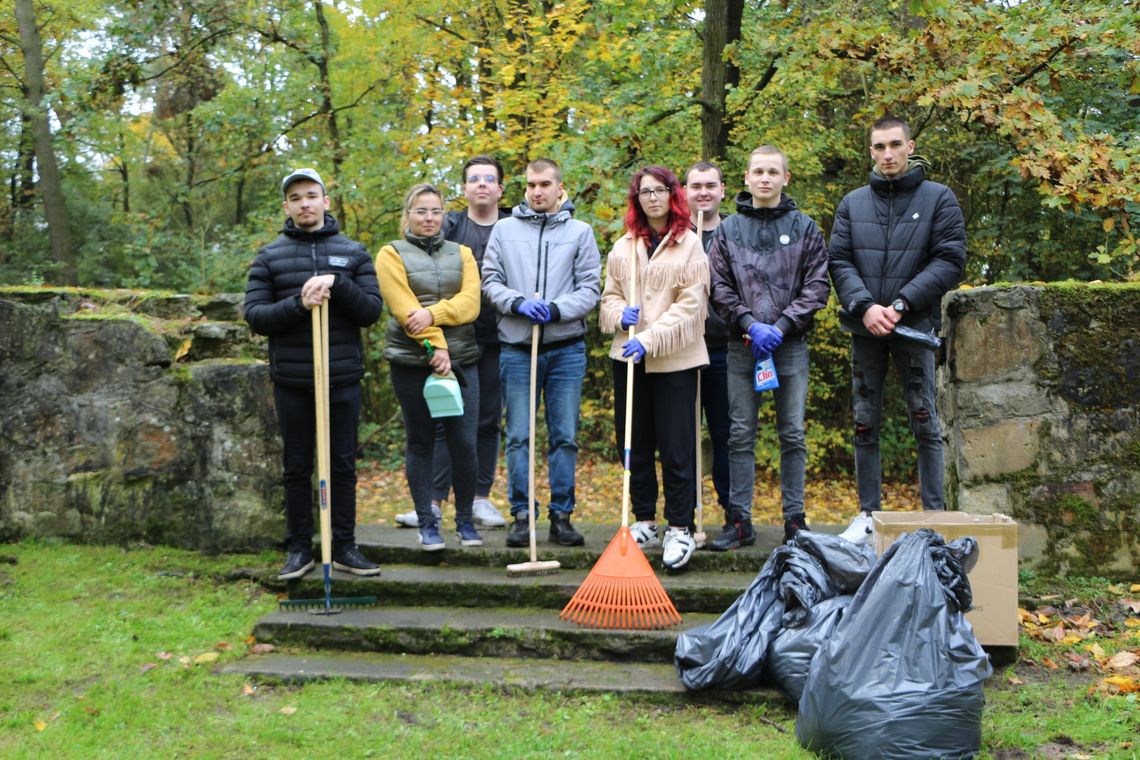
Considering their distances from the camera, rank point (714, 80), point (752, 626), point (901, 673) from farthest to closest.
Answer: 1. point (714, 80)
2. point (752, 626)
3. point (901, 673)

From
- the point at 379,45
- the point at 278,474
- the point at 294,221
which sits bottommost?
the point at 278,474

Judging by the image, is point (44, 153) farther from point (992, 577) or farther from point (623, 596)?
point (992, 577)

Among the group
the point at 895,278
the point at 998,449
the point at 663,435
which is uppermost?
the point at 895,278

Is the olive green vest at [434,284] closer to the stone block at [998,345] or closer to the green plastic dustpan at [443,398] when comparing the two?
the green plastic dustpan at [443,398]

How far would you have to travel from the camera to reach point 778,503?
367 inches

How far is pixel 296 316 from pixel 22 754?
1.98 metres

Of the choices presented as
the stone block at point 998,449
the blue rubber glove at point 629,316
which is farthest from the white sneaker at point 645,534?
the stone block at point 998,449

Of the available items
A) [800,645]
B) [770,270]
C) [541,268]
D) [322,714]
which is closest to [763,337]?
[770,270]

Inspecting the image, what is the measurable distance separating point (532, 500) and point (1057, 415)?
2642 mm

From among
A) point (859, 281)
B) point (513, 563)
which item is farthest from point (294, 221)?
point (859, 281)

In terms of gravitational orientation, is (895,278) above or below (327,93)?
below

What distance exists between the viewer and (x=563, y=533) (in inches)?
183

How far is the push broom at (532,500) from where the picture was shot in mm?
4379

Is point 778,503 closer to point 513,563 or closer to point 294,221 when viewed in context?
point 513,563
